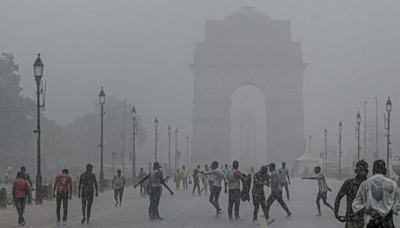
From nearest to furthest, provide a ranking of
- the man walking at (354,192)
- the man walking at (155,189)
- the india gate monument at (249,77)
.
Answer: the man walking at (354,192) < the man walking at (155,189) < the india gate monument at (249,77)

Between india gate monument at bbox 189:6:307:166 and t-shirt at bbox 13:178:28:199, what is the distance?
91598 millimetres

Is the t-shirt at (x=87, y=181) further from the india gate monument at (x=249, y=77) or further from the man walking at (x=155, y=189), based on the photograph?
the india gate monument at (x=249, y=77)

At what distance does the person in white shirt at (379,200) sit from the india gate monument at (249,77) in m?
100

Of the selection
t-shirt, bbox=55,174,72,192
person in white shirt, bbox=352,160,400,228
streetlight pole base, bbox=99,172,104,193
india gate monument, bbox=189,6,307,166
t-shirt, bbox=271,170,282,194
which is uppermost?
india gate monument, bbox=189,6,307,166

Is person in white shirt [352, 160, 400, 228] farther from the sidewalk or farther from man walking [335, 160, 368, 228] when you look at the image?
the sidewalk

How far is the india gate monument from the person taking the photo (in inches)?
4316

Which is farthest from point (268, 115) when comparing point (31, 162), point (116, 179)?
point (116, 179)

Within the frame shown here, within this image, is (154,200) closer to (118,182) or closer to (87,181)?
(87,181)

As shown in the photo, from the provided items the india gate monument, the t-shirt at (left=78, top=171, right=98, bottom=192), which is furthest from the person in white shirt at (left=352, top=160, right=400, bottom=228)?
the india gate monument

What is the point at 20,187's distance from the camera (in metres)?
18.8

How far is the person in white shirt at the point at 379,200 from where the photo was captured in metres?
9.22

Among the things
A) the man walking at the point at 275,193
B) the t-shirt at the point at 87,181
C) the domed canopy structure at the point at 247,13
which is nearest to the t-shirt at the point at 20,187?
the t-shirt at the point at 87,181

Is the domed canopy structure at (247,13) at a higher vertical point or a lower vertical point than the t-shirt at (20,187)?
higher

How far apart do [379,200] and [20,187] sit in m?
11.3
